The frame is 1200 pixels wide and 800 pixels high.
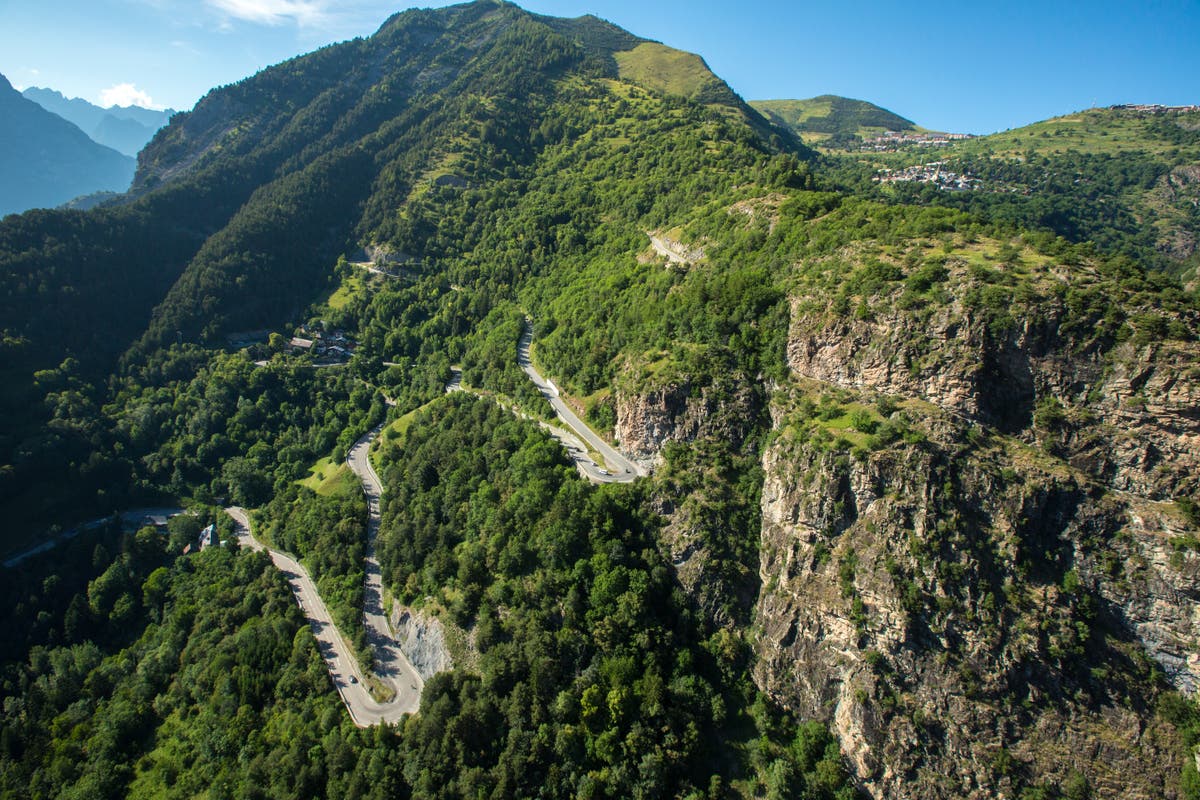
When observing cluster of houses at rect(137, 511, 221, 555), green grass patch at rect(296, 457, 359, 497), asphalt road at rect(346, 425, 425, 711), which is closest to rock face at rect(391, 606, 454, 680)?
asphalt road at rect(346, 425, 425, 711)

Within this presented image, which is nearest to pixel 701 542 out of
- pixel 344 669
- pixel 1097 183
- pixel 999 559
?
pixel 999 559

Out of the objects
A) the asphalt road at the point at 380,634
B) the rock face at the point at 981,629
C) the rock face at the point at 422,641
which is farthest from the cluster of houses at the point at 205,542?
the rock face at the point at 981,629

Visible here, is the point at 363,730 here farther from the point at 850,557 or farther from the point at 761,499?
the point at 850,557

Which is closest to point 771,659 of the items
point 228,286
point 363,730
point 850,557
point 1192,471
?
point 850,557

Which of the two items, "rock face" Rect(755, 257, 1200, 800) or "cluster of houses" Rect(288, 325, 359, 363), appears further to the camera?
"cluster of houses" Rect(288, 325, 359, 363)

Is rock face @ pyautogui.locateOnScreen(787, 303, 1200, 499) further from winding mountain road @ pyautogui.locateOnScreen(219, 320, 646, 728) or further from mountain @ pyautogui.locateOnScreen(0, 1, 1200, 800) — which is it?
winding mountain road @ pyautogui.locateOnScreen(219, 320, 646, 728)

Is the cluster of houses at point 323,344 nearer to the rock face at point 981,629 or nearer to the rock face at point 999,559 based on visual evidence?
the rock face at point 999,559

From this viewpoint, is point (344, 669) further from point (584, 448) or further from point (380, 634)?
point (584, 448)

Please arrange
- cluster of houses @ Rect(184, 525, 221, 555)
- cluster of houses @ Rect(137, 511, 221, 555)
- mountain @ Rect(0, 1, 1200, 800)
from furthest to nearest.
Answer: cluster of houses @ Rect(137, 511, 221, 555), cluster of houses @ Rect(184, 525, 221, 555), mountain @ Rect(0, 1, 1200, 800)
